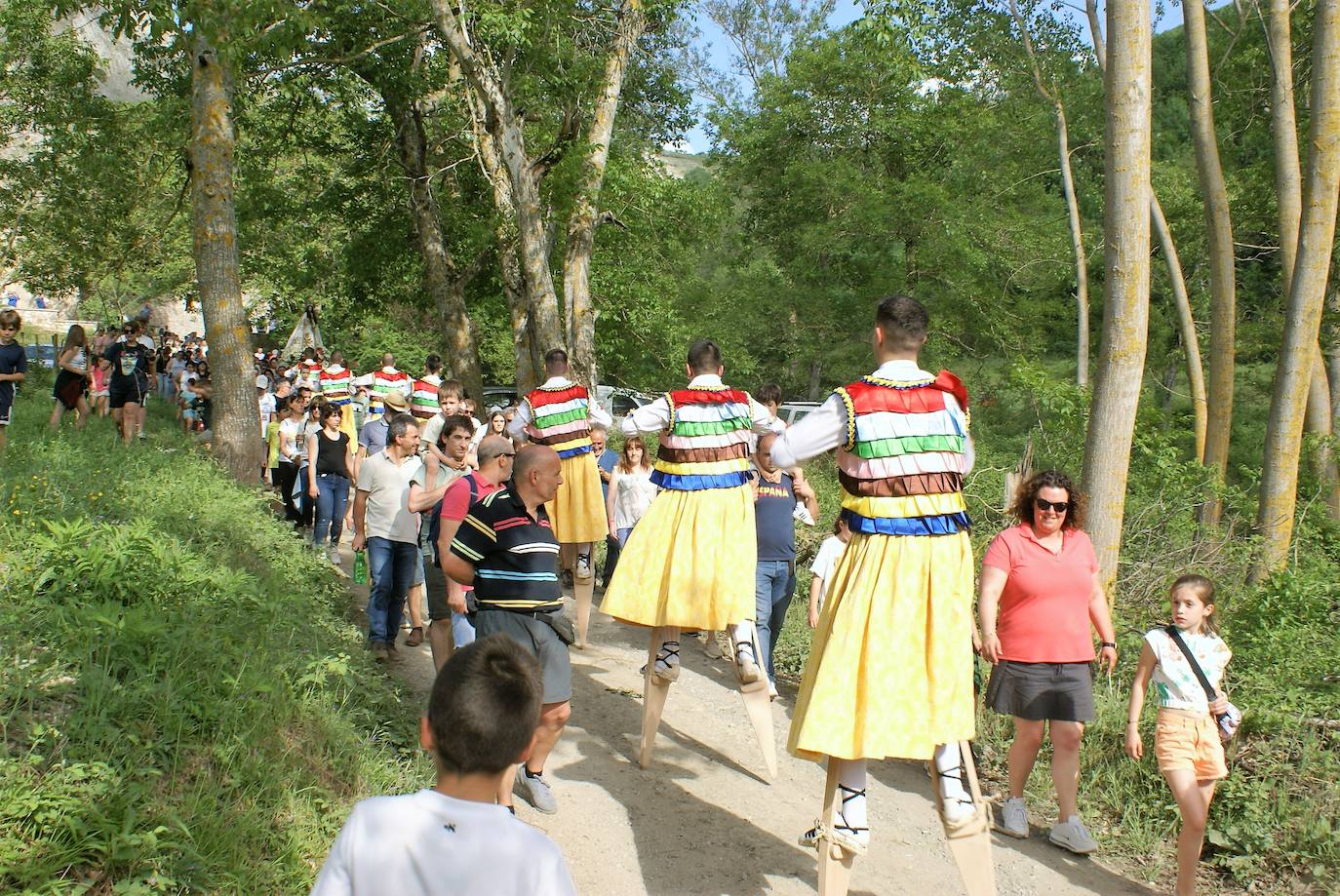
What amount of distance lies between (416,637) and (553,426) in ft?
6.80

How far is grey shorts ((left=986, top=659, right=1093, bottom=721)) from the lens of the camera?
5.70 meters

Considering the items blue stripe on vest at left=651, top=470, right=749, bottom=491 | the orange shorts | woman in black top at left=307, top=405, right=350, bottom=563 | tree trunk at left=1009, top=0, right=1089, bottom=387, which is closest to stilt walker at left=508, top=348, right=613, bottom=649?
blue stripe on vest at left=651, top=470, right=749, bottom=491

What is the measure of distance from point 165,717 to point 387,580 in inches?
149

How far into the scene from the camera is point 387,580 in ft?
26.9

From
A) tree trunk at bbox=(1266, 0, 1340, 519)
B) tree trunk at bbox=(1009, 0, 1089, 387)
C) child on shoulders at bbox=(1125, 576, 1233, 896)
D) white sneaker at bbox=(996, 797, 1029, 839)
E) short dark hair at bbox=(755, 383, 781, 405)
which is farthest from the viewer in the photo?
tree trunk at bbox=(1009, 0, 1089, 387)

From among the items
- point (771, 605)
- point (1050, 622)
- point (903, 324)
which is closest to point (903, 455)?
point (903, 324)

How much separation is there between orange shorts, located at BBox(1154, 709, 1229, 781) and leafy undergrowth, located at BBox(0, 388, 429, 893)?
3.66 m

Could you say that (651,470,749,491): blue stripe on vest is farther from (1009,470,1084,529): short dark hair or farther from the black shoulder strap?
the black shoulder strap

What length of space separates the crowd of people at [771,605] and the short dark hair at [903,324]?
0.01 meters

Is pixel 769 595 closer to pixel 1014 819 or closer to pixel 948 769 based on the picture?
pixel 1014 819

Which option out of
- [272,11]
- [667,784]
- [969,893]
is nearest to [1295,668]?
[969,893]

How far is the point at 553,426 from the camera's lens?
9125 millimetres

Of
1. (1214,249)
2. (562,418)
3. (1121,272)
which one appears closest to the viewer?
(1121,272)

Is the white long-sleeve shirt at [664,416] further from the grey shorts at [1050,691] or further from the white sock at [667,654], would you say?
the grey shorts at [1050,691]
